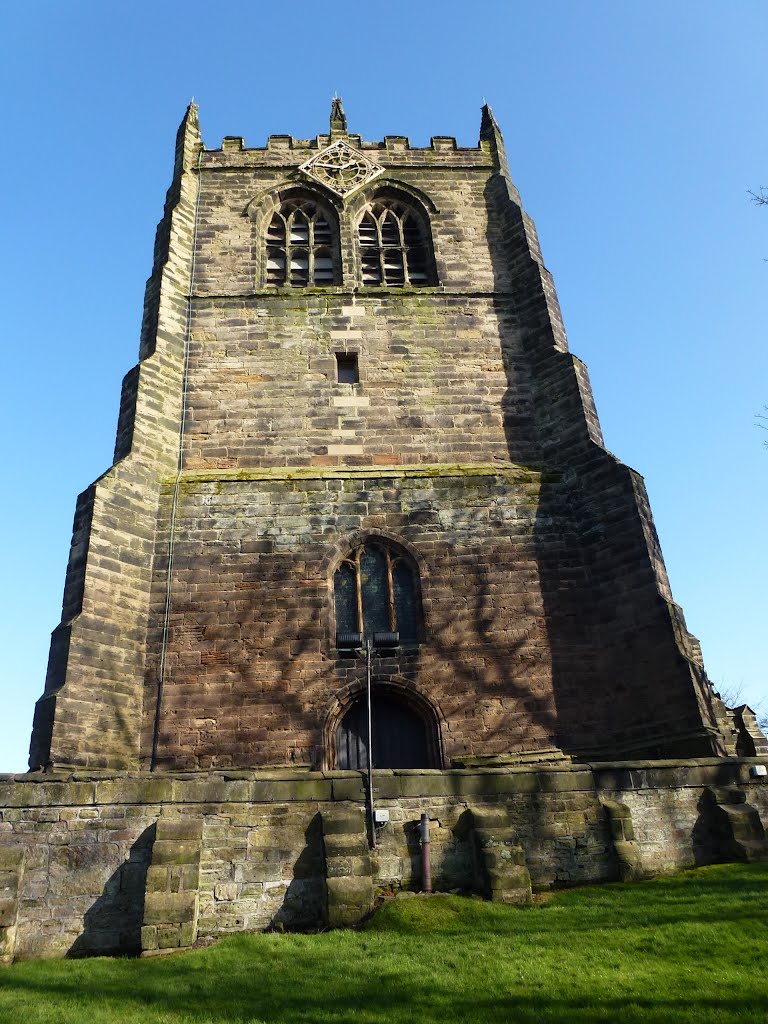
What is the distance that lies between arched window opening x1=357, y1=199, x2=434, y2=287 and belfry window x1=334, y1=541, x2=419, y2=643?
7.56m

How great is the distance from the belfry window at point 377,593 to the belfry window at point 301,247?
7.51 meters

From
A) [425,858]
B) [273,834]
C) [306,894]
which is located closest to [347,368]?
[273,834]

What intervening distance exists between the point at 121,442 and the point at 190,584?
3.28m

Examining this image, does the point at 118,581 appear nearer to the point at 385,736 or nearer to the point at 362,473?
the point at 362,473

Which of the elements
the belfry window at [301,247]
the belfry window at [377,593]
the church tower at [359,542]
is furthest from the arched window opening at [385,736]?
the belfry window at [301,247]

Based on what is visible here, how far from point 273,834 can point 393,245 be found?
14669 millimetres

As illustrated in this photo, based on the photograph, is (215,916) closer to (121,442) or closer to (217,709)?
(217,709)

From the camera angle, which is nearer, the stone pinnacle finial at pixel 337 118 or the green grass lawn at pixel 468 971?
the green grass lawn at pixel 468 971

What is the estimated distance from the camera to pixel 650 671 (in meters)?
11.8

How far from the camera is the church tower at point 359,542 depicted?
11.7 m

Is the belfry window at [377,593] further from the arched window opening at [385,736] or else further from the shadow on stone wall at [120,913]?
the shadow on stone wall at [120,913]

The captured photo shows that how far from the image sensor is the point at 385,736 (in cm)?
1234

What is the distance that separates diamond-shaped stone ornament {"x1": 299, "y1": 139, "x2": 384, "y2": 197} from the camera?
19938 millimetres

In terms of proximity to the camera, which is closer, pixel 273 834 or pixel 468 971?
pixel 468 971
